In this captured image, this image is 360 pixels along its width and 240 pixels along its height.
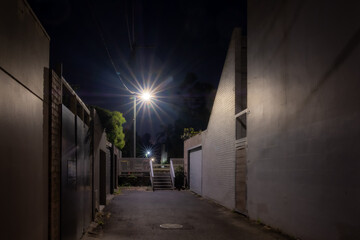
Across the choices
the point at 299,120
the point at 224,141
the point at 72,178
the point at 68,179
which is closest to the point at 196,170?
the point at 224,141

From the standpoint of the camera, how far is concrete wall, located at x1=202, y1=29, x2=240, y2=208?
42.3ft

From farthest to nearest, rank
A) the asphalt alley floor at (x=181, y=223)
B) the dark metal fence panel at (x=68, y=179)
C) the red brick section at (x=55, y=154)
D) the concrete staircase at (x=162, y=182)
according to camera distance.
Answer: the concrete staircase at (x=162, y=182)
the asphalt alley floor at (x=181, y=223)
the dark metal fence panel at (x=68, y=179)
the red brick section at (x=55, y=154)

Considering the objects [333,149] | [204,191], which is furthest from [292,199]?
[204,191]

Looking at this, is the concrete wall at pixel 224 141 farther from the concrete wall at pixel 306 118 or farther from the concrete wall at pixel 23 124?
the concrete wall at pixel 23 124

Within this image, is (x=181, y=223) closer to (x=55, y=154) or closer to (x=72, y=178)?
(x=72, y=178)

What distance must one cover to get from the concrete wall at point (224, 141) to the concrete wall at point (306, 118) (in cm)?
219

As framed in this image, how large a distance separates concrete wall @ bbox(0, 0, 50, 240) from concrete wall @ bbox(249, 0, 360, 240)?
4.79m

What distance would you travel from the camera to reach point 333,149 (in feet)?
20.2

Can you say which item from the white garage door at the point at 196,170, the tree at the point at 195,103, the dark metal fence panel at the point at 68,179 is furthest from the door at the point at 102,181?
the tree at the point at 195,103

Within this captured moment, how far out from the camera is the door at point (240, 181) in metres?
11.5

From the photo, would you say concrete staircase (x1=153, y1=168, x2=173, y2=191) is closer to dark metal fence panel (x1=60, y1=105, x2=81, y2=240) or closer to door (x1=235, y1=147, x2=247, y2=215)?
door (x1=235, y1=147, x2=247, y2=215)

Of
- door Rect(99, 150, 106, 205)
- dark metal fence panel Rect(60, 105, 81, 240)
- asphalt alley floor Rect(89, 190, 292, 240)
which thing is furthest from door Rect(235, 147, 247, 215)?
dark metal fence panel Rect(60, 105, 81, 240)

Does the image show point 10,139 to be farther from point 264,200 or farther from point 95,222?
point 264,200

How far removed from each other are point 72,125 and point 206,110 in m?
33.5
